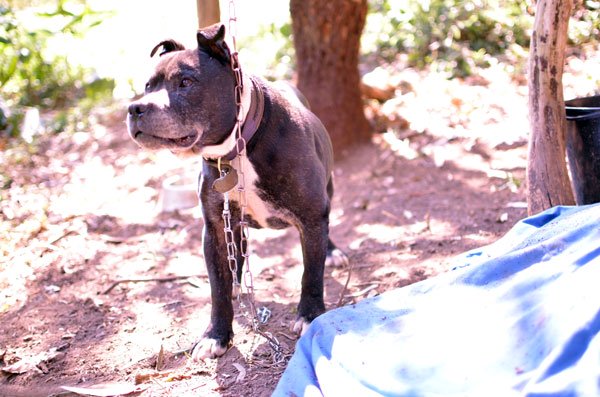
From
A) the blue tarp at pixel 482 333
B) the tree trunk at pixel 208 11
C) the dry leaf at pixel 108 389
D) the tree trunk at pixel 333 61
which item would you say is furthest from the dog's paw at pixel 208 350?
the tree trunk at pixel 333 61

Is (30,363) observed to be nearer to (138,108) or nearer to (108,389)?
(108,389)

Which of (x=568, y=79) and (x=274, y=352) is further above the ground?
(x=568, y=79)

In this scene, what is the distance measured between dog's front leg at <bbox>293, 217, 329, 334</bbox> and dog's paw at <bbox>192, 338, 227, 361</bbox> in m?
0.44

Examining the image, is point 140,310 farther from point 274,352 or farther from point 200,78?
point 200,78

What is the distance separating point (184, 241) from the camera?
5.71m

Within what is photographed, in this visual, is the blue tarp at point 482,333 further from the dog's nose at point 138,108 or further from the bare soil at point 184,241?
the dog's nose at point 138,108

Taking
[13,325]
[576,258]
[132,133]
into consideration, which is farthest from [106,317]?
[576,258]

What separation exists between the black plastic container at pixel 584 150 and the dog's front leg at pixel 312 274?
1.68m

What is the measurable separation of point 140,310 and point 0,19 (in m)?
4.96

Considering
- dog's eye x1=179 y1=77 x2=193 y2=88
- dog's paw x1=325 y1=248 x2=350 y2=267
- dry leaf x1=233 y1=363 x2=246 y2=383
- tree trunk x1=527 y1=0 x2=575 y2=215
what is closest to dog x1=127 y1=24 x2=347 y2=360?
dog's eye x1=179 y1=77 x2=193 y2=88

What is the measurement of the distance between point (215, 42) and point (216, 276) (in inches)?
51.3

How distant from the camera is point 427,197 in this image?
5891mm

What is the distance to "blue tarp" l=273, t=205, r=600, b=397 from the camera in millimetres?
2406

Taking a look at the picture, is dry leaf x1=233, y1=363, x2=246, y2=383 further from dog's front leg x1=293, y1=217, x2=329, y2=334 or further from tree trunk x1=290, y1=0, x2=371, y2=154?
tree trunk x1=290, y1=0, x2=371, y2=154
